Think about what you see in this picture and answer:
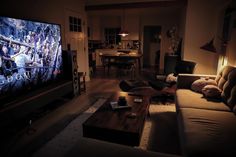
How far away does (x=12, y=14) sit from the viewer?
2.87 metres

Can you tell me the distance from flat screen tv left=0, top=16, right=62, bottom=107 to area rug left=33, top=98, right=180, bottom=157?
0.95m

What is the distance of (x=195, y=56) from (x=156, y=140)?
3.18 m

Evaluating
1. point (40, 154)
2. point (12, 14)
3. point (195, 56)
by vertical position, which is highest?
point (12, 14)

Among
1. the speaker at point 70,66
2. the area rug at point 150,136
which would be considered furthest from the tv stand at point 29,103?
the area rug at point 150,136

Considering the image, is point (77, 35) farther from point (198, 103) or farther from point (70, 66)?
point (198, 103)

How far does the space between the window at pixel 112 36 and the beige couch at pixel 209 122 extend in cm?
646

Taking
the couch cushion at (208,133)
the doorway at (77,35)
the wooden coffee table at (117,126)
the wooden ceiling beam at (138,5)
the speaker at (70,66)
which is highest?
the wooden ceiling beam at (138,5)

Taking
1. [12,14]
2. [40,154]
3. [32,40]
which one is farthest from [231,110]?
[12,14]

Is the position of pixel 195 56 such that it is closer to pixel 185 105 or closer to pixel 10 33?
pixel 185 105

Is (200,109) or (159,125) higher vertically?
(200,109)

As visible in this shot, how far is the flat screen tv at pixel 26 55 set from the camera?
98.1 inches

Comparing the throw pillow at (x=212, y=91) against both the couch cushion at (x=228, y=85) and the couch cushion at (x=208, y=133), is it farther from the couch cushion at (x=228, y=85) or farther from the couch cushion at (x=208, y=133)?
the couch cushion at (x=208, y=133)

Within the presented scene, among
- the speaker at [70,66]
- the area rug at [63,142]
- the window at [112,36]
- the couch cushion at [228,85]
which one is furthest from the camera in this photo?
the window at [112,36]

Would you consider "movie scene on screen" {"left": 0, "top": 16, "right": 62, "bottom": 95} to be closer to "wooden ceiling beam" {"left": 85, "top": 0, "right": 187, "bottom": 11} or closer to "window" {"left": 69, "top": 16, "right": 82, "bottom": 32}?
"window" {"left": 69, "top": 16, "right": 82, "bottom": 32}
